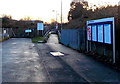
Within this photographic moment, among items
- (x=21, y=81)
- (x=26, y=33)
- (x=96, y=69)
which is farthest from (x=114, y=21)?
(x=26, y=33)

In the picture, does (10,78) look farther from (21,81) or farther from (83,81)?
(83,81)

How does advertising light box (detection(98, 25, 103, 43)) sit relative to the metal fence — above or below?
above

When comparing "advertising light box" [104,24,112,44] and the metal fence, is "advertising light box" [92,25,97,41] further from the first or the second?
"advertising light box" [104,24,112,44]

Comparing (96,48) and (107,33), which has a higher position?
(107,33)

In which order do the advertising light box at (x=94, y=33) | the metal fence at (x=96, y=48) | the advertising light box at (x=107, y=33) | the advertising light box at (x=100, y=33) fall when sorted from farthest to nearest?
the advertising light box at (x=94, y=33)
the advertising light box at (x=100, y=33)
the metal fence at (x=96, y=48)
the advertising light box at (x=107, y=33)

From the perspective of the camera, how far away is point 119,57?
1205 cm

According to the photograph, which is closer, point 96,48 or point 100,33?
point 100,33

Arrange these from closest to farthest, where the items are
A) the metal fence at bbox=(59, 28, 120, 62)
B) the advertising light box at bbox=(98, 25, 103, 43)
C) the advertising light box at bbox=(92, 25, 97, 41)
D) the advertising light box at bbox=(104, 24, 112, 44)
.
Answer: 1. the advertising light box at bbox=(104, 24, 112, 44)
2. the metal fence at bbox=(59, 28, 120, 62)
3. the advertising light box at bbox=(98, 25, 103, 43)
4. the advertising light box at bbox=(92, 25, 97, 41)

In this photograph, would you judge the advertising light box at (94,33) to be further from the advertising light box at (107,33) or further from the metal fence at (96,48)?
the advertising light box at (107,33)

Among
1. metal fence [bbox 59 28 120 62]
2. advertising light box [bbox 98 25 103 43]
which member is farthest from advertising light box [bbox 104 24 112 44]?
advertising light box [bbox 98 25 103 43]

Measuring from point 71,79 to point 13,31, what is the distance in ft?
173

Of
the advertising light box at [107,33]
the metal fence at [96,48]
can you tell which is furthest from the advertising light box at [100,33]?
the advertising light box at [107,33]

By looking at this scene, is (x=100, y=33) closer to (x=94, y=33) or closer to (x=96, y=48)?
(x=94, y=33)

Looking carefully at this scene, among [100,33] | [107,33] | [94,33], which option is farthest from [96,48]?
[107,33]
